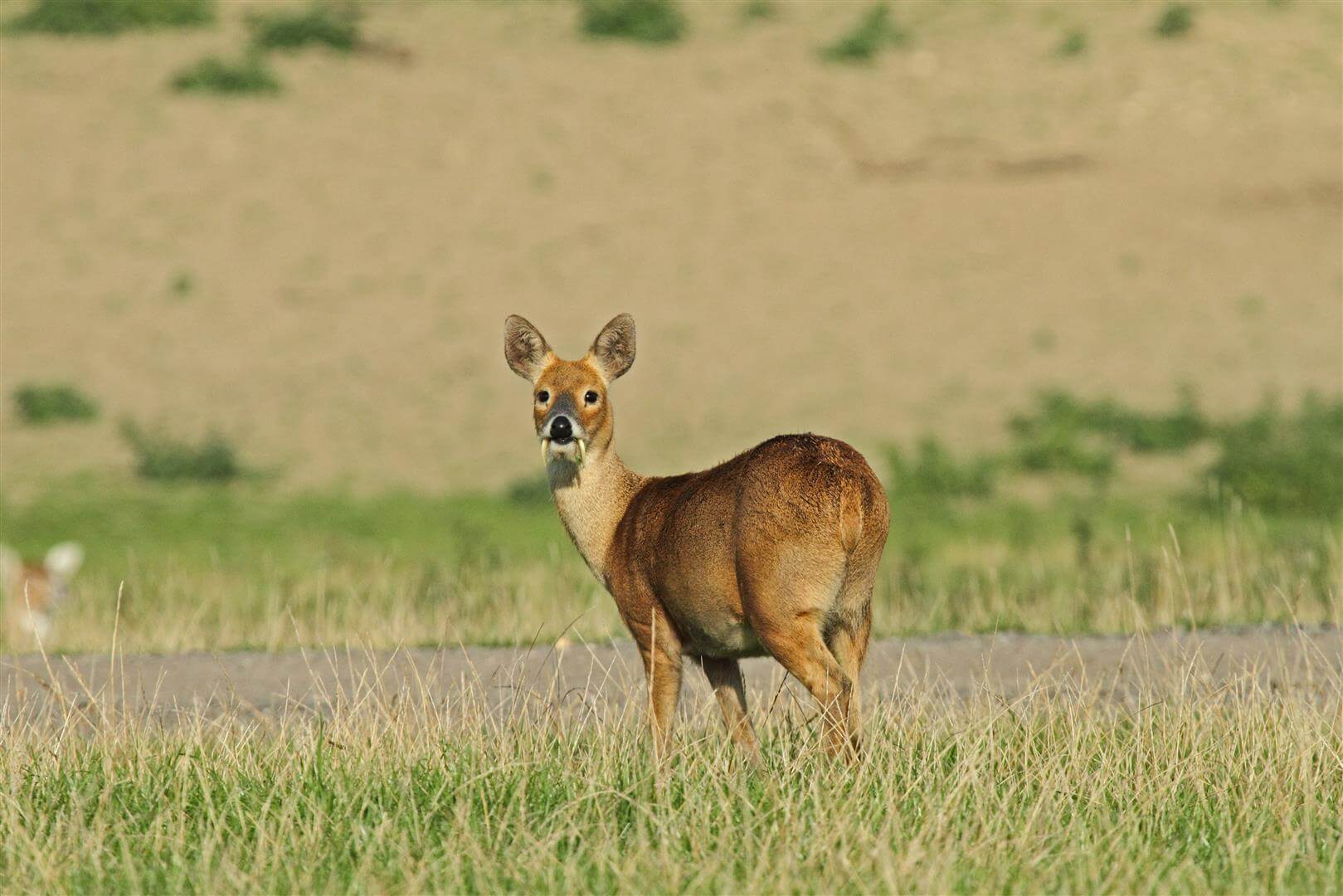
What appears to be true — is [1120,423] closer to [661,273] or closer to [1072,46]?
[661,273]

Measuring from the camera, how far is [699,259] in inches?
1265

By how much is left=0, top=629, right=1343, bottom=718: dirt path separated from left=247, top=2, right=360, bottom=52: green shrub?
29485 mm

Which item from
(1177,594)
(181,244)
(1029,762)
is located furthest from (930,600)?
(181,244)

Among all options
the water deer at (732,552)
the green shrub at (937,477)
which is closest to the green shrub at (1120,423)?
the green shrub at (937,477)

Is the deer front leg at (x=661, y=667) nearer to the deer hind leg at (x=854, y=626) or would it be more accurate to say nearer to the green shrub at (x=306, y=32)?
the deer hind leg at (x=854, y=626)

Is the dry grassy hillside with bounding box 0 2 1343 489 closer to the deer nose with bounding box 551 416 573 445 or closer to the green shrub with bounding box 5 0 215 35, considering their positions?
the green shrub with bounding box 5 0 215 35

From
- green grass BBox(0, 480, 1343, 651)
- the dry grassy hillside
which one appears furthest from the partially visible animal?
the dry grassy hillside

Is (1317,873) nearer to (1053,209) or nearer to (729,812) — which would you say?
(729,812)

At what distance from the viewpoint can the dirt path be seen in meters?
9.20

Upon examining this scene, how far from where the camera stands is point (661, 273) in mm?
31625

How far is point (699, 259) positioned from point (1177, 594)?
19.9 m

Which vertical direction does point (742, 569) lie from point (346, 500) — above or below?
above

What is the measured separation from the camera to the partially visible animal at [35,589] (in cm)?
1310

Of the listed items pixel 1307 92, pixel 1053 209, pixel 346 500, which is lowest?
pixel 346 500
